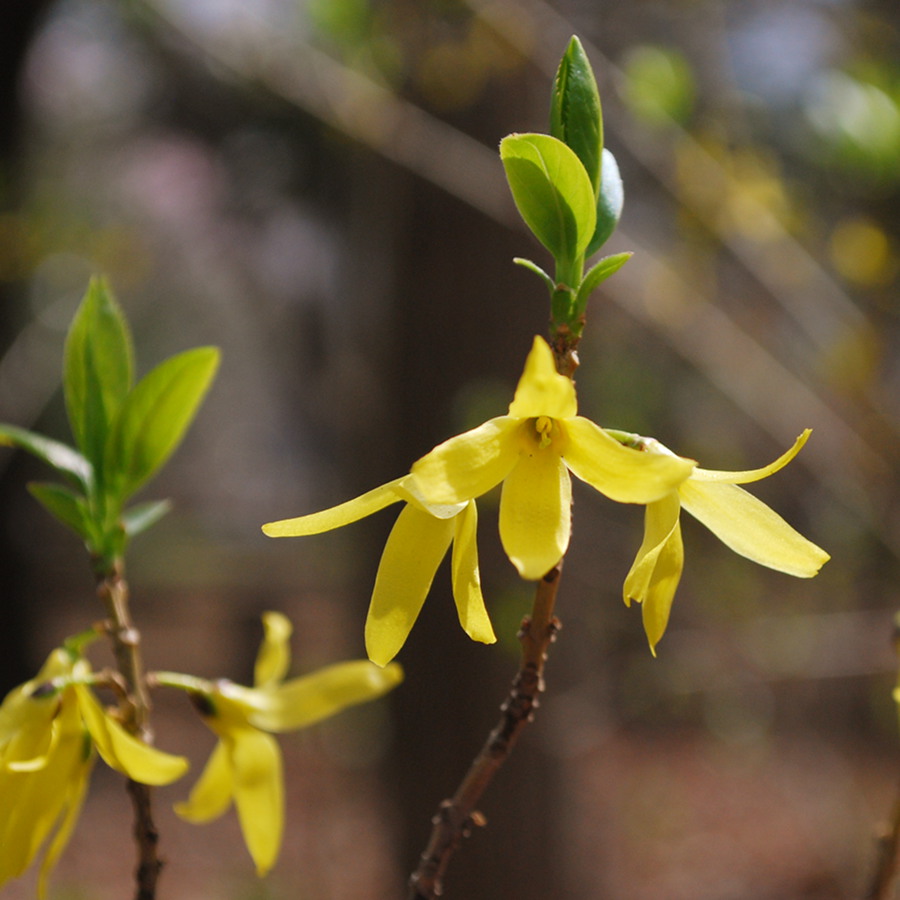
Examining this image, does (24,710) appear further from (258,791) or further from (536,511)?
(536,511)

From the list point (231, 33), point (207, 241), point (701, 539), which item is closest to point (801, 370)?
point (701, 539)

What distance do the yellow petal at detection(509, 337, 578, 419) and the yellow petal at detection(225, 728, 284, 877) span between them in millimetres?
370

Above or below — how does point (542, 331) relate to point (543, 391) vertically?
above

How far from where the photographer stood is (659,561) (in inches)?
18.4

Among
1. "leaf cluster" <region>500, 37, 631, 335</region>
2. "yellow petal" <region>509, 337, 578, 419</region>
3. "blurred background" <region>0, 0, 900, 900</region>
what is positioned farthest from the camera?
"blurred background" <region>0, 0, 900, 900</region>

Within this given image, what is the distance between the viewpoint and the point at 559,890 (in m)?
2.23

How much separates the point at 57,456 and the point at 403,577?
32 cm

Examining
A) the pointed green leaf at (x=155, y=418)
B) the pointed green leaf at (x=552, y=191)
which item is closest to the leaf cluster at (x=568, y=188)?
Result: the pointed green leaf at (x=552, y=191)

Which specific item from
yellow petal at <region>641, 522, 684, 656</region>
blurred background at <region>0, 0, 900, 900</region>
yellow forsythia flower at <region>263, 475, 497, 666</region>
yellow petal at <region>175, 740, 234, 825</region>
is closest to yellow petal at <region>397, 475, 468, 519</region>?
yellow forsythia flower at <region>263, 475, 497, 666</region>

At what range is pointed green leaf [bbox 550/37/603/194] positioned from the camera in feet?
1.54

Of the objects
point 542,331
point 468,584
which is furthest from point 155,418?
point 542,331

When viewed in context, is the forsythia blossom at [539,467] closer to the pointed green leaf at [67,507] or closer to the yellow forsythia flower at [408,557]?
the yellow forsythia flower at [408,557]

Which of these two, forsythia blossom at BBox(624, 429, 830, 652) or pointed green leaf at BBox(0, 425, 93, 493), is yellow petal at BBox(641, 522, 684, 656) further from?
pointed green leaf at BBox(0, 425, 93, 493)

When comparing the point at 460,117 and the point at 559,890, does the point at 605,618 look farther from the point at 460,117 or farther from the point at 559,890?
the point at 460,117
